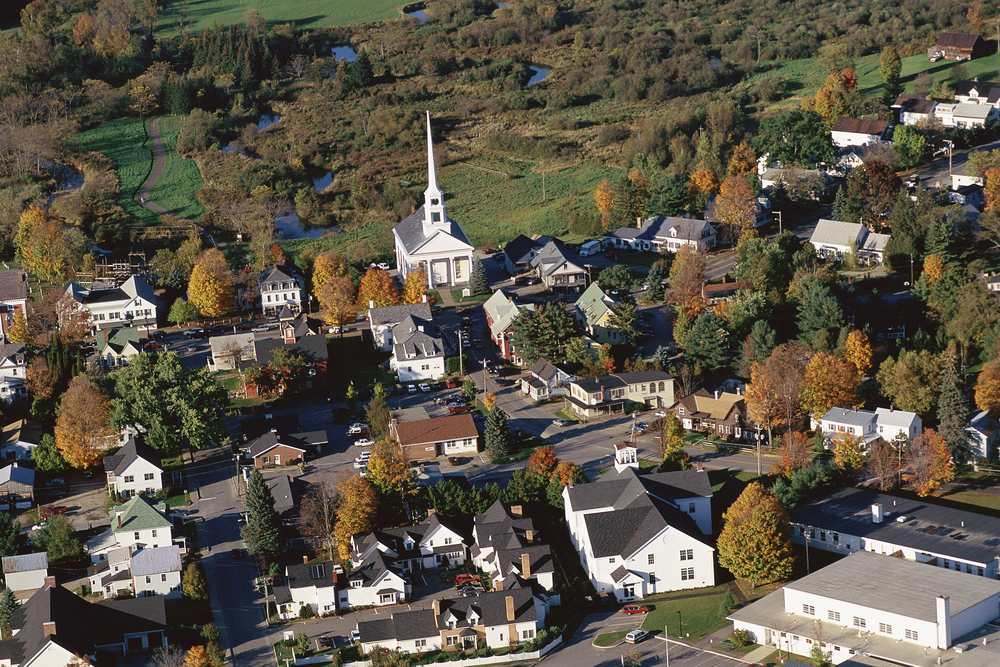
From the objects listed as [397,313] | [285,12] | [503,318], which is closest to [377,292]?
[397,313]

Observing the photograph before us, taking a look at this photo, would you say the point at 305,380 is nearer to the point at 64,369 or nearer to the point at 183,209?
the point at 64,369

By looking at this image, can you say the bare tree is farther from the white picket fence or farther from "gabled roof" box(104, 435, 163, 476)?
"gabled roof" box(104, 435, 163, 476)

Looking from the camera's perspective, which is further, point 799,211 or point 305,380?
point 799,211

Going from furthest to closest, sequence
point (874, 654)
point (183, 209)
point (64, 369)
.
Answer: point (183, 209) < point (64, 369) < point (874, 654)

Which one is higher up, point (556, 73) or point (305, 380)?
point (556, 73)

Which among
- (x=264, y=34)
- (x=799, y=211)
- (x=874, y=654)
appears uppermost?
(x=264, y=34)

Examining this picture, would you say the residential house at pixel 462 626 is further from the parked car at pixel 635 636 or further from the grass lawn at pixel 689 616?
the grass lawn at pixel 689 616

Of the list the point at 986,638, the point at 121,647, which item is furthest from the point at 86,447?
the point at 986,638
